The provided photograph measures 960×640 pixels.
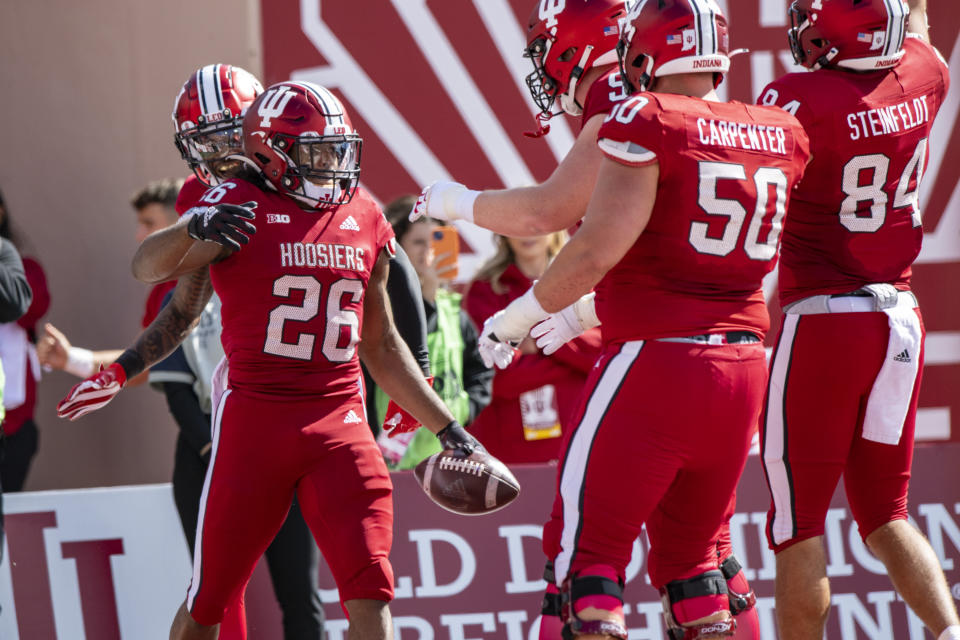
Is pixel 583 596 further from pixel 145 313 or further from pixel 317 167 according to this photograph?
pixel 145 313

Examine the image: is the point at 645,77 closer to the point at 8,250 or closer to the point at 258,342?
the point at 258,342

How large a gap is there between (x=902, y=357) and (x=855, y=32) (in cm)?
100

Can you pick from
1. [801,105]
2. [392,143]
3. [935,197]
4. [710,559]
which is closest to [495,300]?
[392,143]

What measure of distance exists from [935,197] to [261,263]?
4923 mm

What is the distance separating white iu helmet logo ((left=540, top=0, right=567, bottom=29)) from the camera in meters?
3.56

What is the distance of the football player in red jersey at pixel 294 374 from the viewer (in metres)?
3.51

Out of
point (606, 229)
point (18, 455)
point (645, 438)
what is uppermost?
point (606, 229)

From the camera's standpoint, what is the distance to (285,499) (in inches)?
141

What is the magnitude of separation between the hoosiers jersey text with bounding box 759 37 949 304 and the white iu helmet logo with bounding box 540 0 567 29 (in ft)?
2.27

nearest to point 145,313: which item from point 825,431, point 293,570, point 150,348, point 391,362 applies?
point 293,570

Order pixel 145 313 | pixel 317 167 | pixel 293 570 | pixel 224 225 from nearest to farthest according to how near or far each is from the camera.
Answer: pixel 224 225 → pixel 317 167 → pixel 293 570 → pixel 145 313

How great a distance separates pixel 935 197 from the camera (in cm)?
713

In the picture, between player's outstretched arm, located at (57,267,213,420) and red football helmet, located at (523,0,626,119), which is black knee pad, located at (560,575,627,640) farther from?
player's outstretched arm, located at (57,267,213,420)

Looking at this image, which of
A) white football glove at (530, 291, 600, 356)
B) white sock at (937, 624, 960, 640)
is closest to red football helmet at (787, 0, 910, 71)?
white football glove at (530, 291, 600, 356)
